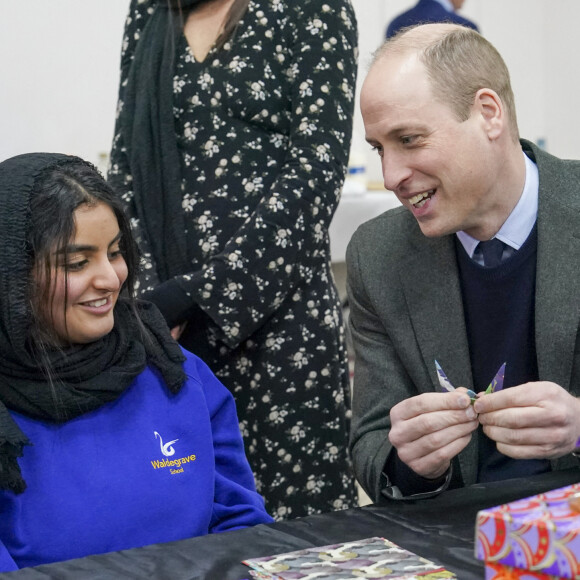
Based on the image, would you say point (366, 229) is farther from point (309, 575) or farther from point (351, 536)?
point (309, 575)

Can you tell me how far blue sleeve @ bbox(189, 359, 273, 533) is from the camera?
5.14ft

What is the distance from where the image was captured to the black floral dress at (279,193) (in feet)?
6.84

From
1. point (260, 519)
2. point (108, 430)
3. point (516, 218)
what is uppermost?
point (516, 218)

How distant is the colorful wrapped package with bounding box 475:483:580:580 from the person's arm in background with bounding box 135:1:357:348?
1.12 meters

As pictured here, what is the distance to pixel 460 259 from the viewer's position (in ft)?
5.65

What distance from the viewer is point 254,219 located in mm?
2031

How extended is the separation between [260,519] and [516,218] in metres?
0.67

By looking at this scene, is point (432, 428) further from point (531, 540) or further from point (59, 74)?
point (59, 74)

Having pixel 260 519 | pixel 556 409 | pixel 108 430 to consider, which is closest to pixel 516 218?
pixel 556 409

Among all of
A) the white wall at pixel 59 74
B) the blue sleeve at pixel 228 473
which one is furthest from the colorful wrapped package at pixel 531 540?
the white wall at pixel 59 74

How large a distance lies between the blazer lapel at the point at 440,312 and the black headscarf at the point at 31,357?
0.43m

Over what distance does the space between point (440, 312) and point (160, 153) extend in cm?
80

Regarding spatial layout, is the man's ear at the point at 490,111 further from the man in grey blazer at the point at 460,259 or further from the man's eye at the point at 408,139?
the man's eye at the point at 408,139

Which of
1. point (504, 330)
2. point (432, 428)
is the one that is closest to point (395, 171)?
point (504, 330)
